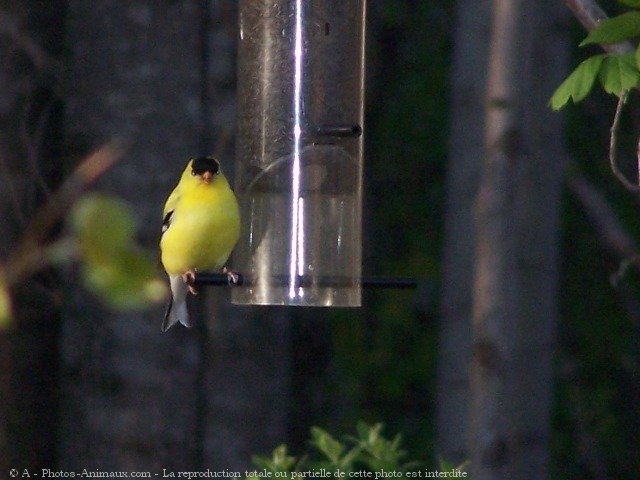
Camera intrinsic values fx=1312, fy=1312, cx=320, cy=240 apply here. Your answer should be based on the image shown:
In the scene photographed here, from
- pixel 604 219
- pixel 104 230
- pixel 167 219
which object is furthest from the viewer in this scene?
pixel 604 219

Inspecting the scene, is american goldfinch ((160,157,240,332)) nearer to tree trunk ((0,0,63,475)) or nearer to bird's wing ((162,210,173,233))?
bird's wing ((162,210,173,233))

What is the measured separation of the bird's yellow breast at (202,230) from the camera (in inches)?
152

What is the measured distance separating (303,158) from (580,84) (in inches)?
59.7

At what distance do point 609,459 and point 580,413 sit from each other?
154 centimetres

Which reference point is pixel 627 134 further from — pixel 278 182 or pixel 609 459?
pixel 278 182

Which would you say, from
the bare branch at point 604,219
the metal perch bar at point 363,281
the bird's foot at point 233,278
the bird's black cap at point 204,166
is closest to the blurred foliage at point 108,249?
the metal perch bar at point 363,281

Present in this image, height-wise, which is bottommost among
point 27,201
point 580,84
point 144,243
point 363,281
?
point 363,281

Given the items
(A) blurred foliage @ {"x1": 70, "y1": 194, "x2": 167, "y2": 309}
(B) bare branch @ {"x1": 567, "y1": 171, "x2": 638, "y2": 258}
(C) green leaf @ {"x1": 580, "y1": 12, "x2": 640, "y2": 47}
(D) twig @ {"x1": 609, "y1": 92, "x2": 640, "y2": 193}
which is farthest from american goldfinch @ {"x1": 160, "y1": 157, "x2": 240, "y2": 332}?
(B) bare branch @ {"x1": 567, "y1": 171, "x2": 638, "y2": 258}

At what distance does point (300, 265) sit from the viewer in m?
4.00

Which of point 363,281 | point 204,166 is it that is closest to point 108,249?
point 363,281

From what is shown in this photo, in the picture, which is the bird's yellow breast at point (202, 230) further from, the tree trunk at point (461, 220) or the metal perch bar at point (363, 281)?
the tree trunk at point (461, 220)

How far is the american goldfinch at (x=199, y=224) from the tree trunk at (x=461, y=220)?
2.60 m

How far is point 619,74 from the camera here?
2.60 m

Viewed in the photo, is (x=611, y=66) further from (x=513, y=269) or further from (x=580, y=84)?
(x=513, y=269)
